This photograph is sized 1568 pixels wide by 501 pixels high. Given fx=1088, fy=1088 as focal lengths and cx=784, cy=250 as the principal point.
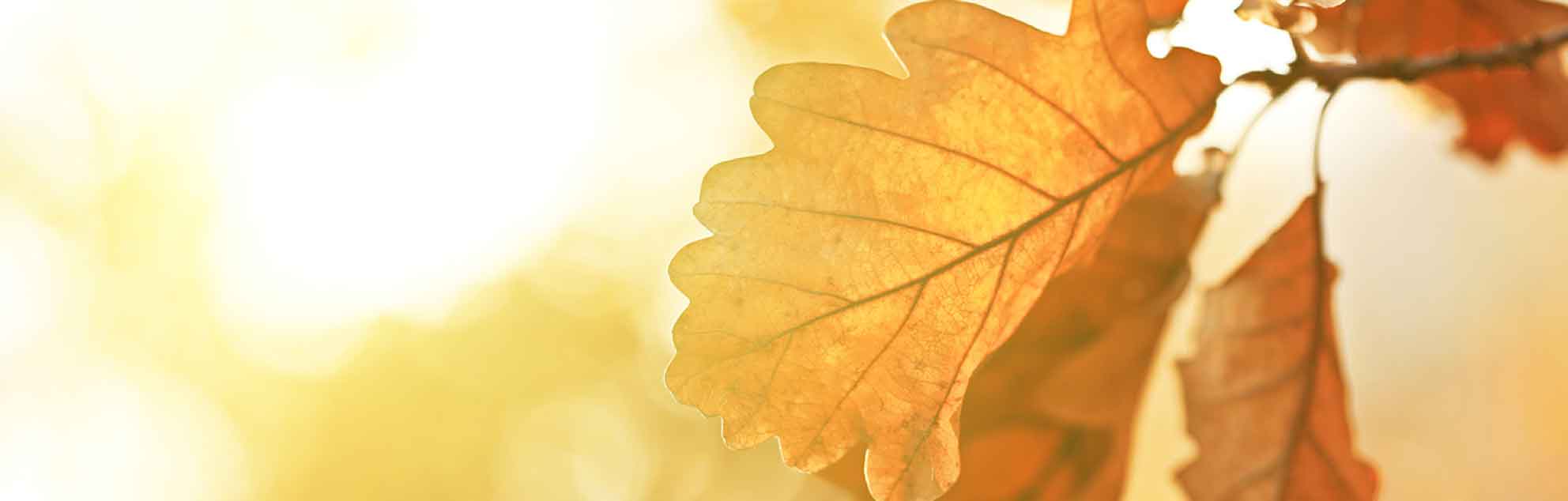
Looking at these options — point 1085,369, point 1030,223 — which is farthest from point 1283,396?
point 1030,223

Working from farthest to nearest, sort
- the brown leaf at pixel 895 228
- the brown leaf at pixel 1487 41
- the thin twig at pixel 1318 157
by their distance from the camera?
the brown leaf at pixel 1487 41, the thin twig at pixel 1318 157, the brown leaf at pixel 895 228

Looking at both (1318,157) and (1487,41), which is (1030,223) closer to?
(1318,157)

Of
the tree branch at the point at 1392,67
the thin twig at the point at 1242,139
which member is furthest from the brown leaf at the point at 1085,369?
the tree branch at the point at 1392,67

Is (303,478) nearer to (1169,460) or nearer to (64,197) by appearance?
(64,197)

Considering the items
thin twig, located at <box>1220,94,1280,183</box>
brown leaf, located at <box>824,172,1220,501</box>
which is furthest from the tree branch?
brown leaf, located at <box>824,172,1220,501</box>

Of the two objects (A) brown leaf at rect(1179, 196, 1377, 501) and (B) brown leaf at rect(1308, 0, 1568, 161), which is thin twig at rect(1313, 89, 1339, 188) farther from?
(B) brown leaf at rect(1308, 0, 1568, 161)

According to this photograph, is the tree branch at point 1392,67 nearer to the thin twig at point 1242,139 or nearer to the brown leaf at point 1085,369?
the thin twig at point 1242,139

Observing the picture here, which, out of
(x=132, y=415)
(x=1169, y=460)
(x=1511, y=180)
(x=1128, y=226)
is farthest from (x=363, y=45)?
(x=1128, y=226)
